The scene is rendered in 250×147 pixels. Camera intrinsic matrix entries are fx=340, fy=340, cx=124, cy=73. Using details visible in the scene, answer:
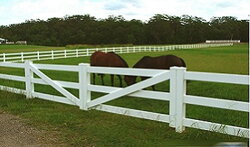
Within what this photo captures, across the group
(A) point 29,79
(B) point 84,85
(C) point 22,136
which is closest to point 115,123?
(B) point 84,85

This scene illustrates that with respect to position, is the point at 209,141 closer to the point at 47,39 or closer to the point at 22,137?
the point at 22,137

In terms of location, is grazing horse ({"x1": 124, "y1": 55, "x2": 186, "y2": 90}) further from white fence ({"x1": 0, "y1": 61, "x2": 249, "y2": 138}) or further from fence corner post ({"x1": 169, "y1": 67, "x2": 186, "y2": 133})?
fence corner post ({"x1": 169, "y1": 67, "x2": 186, "y2": 133})

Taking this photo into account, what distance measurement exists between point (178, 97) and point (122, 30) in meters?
105

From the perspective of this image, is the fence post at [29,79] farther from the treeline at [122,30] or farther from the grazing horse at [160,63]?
the treeline at [122,30]

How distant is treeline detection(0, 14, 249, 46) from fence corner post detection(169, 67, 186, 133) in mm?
97294

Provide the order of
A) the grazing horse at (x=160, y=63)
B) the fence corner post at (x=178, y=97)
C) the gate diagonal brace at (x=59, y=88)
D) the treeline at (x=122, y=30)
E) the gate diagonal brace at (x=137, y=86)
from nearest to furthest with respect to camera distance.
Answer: the fence corner post at (x=178, y=97), the gate diagonal brace at (x=137, y=86), the gate diagonal brace at (x=59, y=88), the grazing horse at (x=160, y=63), the treeline at (x=122, y=30)

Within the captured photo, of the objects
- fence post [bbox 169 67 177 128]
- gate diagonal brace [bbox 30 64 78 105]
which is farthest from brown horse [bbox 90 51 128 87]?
fence post [bbox 169 67 177 128]

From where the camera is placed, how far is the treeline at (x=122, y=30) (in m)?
107

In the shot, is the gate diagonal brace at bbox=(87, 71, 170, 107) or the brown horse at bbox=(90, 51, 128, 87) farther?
the brown horse at bbox=(90, 51, 128, 87)

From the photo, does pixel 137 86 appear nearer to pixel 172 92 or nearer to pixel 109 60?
pixel 172 92

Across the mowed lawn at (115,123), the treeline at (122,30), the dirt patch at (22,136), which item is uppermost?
the treeline at (122,30)

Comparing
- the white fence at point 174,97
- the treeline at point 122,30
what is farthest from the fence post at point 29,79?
the treeline at point 122,30

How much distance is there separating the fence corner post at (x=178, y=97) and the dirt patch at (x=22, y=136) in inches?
73.7

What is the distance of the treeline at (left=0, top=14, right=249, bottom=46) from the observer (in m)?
107
